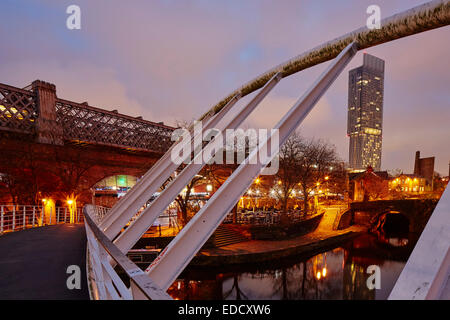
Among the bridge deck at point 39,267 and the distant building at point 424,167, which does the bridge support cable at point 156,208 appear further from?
the distant building at point 424,167

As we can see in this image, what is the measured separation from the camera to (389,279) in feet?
54.4

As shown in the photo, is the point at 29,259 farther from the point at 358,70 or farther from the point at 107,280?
the point at 358,70

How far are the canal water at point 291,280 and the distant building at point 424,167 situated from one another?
245 feet

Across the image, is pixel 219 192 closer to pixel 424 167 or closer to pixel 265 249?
pixel 265 249

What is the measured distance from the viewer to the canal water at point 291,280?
42.0 ft

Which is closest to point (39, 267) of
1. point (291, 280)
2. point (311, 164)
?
point (291, 280)

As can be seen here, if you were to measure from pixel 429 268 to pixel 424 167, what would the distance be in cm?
9993

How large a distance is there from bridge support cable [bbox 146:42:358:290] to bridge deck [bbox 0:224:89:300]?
1.73 meters

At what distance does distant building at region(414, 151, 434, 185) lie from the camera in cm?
7181

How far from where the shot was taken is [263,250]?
1609 cm

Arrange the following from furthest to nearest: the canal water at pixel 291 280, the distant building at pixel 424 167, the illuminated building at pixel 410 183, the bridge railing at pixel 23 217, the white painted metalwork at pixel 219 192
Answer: the distant building at pixel 424 167, the illuminated building at pixel 410 183, the canal water at pixel 291 280, the bridge railing at pixel 23 217, the white painted metalwork at pixel 219 192

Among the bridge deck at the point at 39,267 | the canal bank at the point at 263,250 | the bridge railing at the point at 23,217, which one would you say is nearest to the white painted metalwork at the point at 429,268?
the bridge deck at the point at 39,267
